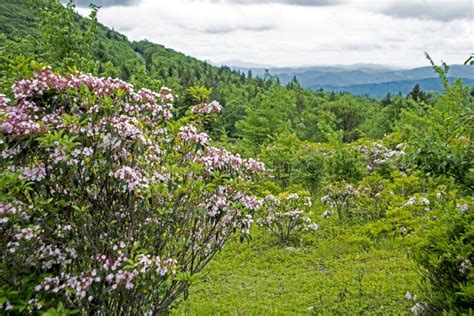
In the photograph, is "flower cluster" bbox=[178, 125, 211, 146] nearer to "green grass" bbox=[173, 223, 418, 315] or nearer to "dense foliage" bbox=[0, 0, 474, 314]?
"dense foliage" bbox=[0, 0, 474, 314]

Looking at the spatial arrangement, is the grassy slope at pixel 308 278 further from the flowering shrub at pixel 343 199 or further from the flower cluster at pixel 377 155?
the flower cluster at pixel 377 155

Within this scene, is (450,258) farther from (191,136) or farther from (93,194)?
(93,194)

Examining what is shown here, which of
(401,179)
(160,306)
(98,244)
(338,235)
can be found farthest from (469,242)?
(401,179)

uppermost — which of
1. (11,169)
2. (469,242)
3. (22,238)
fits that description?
(11,169)

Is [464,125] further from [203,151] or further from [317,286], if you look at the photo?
[317,286]

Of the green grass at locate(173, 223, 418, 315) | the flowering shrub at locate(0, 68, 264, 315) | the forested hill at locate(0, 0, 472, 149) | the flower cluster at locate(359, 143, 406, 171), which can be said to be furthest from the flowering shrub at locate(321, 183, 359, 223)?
the flowering shrub at locate(0, 68, 264, 315)

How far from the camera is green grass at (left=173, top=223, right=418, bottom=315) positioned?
20.6ft

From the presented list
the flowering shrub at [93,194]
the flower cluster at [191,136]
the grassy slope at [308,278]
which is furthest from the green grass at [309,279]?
the flower cluster at [191,136]

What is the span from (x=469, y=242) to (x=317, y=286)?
357cm

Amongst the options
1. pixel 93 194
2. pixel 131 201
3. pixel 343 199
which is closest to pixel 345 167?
pixel 343 199

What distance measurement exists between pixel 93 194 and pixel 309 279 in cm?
539

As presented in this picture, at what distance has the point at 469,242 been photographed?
163 inches

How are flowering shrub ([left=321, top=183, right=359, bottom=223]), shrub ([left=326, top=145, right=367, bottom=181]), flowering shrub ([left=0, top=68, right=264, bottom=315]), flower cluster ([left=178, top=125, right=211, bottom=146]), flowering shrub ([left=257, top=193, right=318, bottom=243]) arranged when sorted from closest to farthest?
1. flowering shrub ([left=0, top=68, right=264, bottom=315])
2. flower cluster ([left=178, top=125, right=211, bottom=146])
3. flowering shrub ([left=257, top=193, right=318, bottom=243])
4. flowering shrub ([left=321, top=183, right=359, bottom=223])
5. shrub ([left=326, top=145, right=367, bottom=181])

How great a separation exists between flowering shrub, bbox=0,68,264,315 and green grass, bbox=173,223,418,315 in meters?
1.38
